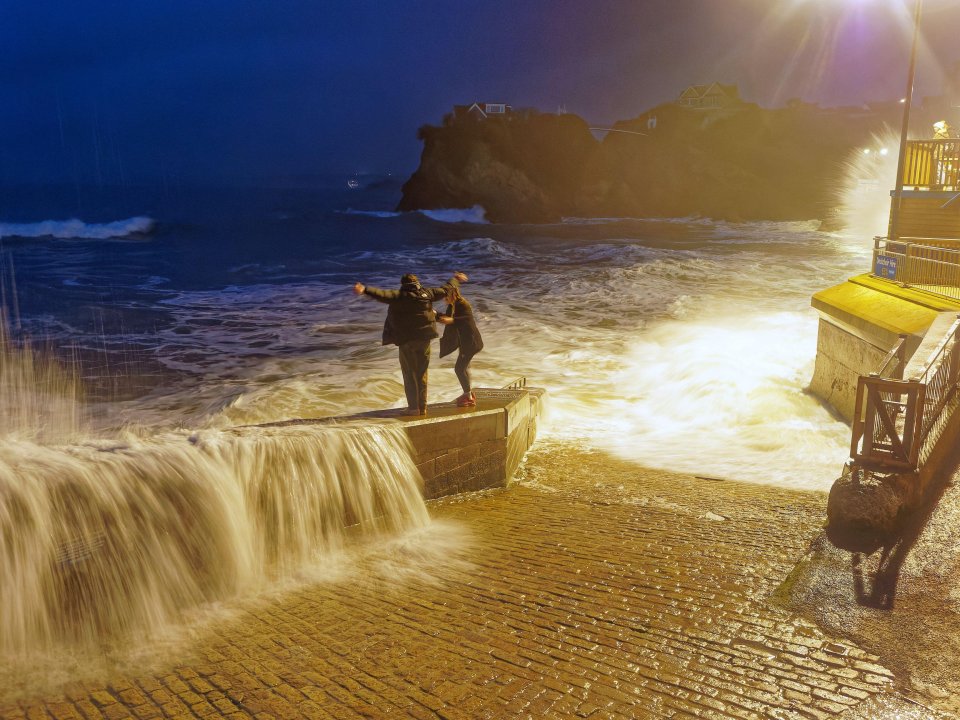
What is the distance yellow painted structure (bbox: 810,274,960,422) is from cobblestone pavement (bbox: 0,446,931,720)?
187 inches

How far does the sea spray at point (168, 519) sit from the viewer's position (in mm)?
4820

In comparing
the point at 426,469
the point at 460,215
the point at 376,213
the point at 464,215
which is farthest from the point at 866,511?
the point at 376,213

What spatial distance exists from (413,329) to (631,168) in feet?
308

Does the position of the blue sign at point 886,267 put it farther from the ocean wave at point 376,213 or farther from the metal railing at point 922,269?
the ocean wave at point 376,213

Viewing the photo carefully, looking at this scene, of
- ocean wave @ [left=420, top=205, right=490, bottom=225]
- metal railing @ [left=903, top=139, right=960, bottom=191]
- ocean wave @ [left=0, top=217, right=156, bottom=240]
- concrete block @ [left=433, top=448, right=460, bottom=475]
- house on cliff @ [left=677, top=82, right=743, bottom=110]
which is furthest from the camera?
house on cliff @ [left=677, top=82, right=743, bottom=110]

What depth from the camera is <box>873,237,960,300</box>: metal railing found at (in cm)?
1171

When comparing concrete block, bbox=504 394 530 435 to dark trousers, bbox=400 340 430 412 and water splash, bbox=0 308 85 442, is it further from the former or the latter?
water splash, bbox=0 308 85 442

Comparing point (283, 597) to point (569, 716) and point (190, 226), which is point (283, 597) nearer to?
point (569, 716)

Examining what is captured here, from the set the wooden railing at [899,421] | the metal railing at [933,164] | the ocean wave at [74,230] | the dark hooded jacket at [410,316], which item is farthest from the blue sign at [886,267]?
the ocean wave at [74,230]

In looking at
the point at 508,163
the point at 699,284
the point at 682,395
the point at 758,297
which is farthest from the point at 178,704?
the point at 508,163

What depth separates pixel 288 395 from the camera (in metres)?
15.6

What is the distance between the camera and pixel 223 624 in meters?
4.95

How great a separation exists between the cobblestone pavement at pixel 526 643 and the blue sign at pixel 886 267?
8.12 metres

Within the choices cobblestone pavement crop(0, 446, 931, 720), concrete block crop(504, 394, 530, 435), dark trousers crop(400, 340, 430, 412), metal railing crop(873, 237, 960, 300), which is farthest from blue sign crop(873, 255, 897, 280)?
dark trousers crop(400, 340, 430, 412)
